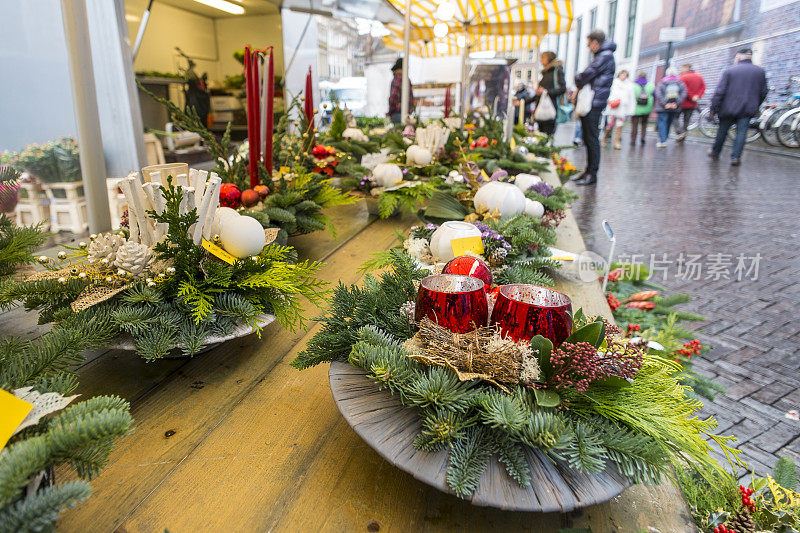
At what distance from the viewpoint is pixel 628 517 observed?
554 mm

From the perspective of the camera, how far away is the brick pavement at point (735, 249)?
1791 millimetres

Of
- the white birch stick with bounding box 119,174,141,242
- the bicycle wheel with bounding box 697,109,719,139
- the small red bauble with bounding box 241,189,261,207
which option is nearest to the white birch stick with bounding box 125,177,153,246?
the white birch stick with bounding box 119,174,141,242

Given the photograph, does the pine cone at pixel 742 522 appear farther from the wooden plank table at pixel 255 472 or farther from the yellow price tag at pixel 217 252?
the yellow price tag at pixel 217 252

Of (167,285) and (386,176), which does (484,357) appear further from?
(386,176)

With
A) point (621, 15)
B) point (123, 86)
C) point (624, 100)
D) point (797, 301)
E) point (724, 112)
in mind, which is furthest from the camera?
point (621, 15)

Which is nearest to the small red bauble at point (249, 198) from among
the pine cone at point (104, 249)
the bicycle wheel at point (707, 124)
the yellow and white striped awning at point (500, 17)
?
the pine cone at point (104, 249)

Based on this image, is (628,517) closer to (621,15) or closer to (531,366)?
(531,366)

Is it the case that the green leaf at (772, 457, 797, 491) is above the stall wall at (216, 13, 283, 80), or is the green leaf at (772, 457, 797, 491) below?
below

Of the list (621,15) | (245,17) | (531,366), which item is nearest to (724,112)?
(245,17)

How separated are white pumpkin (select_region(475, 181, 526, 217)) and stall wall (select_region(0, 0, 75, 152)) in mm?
1630

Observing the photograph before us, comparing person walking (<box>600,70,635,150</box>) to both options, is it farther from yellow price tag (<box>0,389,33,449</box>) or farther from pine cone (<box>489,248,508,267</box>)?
yellow price tag (<box>0,389,33,449</box>)

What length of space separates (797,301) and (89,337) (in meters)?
3.29

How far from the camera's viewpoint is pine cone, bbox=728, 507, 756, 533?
2.40ft

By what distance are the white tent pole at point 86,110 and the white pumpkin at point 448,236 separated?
3.93ft
